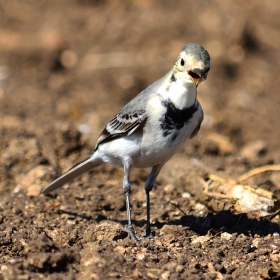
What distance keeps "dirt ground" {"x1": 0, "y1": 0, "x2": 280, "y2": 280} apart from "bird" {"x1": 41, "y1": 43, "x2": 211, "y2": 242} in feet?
2.86

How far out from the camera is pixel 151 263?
229 inches

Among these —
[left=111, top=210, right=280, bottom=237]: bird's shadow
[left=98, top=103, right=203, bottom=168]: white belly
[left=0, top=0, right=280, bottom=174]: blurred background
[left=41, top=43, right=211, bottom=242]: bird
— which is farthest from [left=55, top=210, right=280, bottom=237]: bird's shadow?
[left=0, top=0, right=280, bottom=174]: blurred background

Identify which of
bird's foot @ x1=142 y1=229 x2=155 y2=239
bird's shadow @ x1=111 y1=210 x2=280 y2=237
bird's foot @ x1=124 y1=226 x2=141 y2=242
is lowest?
bird's shadow @ x1=111 y1=210 x2=280 y2=237

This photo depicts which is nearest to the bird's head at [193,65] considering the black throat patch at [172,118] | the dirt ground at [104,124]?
the black throat patch at [172,118]

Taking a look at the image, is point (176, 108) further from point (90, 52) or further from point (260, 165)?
point (90, 52)

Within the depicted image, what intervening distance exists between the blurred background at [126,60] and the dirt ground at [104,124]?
0.14 ft

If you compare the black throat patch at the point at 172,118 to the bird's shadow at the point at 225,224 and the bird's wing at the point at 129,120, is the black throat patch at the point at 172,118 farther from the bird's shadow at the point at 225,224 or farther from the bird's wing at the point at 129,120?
the bird's shadow at the point at 225,224

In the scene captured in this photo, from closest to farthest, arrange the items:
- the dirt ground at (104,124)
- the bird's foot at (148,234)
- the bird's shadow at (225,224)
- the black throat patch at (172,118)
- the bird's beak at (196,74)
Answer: the dirt ground at (104,124), the bird's beak at (196,74), the black throat patch at (172,118), the bird's foot at (148,234), the bird's shadow at (225,224)

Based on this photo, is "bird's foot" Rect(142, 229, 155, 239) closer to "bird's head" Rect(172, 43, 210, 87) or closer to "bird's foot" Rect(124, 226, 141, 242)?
A: "bird's foot" Rect(124, 226, 141, 242)

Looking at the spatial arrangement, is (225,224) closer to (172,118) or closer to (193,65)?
(172,118)

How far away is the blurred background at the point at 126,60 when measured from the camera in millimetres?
12305

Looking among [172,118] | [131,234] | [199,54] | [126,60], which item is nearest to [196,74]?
[199,54]

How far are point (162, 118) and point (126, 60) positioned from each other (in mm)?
8344

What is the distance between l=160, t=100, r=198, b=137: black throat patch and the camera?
670 cm
